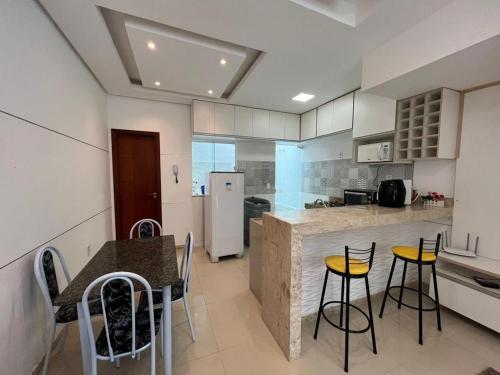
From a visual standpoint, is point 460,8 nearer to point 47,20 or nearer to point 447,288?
point 447,288

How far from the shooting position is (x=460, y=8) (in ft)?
4.77

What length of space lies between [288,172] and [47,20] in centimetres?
409

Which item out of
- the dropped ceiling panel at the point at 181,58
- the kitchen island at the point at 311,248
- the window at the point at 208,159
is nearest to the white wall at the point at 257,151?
the window at the point at 208,159

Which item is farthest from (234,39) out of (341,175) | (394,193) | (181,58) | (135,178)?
(135,178)

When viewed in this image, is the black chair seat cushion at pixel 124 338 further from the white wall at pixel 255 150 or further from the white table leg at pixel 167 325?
the white wall at pixel 255 150

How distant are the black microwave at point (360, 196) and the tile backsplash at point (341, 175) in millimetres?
307

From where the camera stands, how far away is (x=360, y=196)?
290 centimetres

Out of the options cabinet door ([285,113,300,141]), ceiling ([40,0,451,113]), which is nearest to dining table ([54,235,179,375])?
ceiling ([40,0,451,113])

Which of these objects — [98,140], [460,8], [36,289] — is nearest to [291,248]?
[36,289]

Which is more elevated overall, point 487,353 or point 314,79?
point 314,79

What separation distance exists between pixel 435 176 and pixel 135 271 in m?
3.22

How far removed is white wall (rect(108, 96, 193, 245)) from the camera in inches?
141

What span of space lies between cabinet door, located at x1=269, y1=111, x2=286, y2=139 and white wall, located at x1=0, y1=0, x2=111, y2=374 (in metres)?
2.82

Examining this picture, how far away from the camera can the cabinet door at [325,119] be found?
11.3 ft
